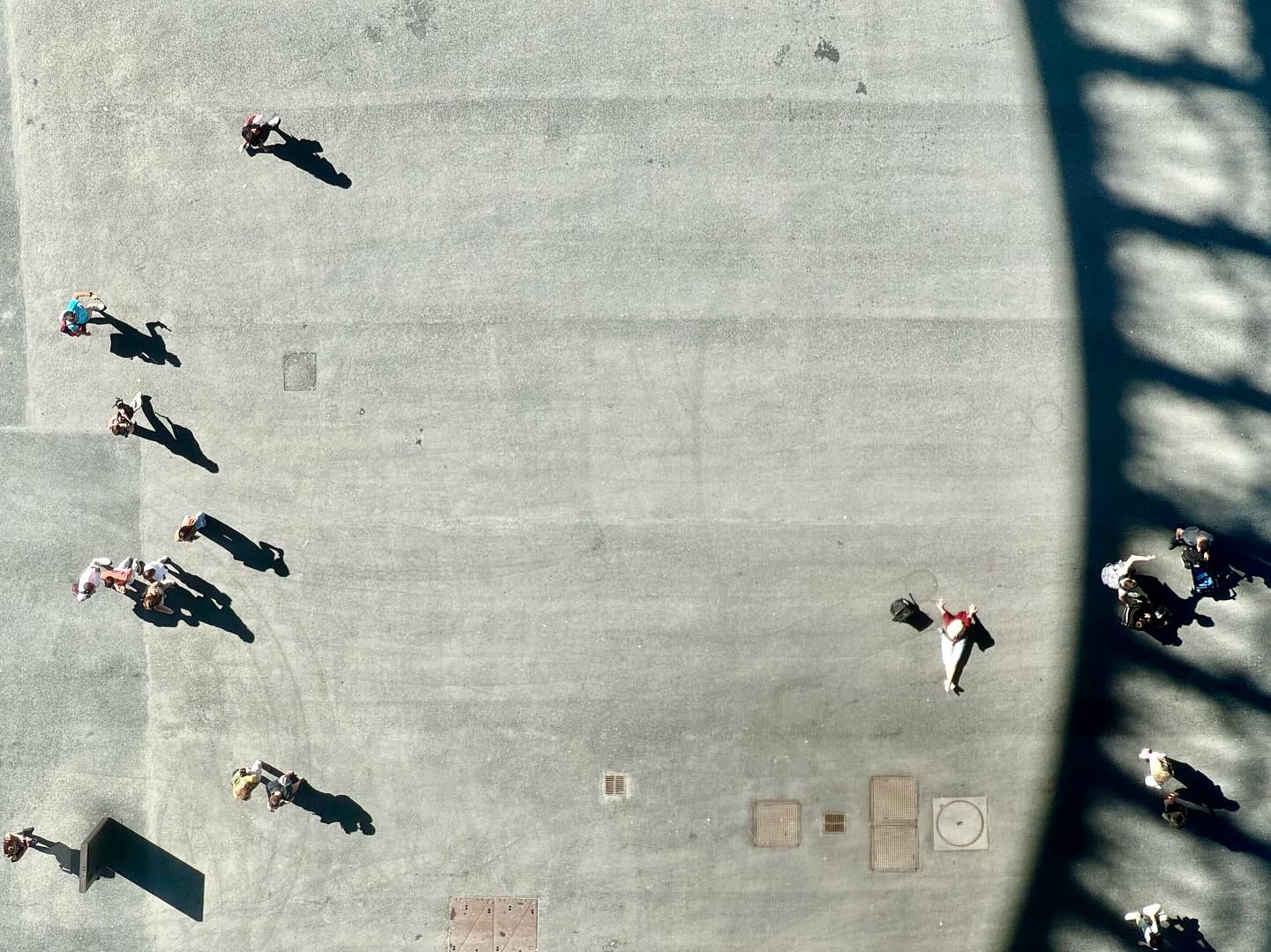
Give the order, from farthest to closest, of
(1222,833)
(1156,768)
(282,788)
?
(1222,833)
(282,788)
(1156,768)

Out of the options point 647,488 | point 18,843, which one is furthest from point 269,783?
point 647,488

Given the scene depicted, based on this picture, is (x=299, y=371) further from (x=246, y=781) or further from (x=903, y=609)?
(x=903, y=609)

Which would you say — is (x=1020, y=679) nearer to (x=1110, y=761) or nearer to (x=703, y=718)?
(x=1110, y=761)

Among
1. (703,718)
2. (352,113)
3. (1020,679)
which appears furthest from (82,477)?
(1020,679)

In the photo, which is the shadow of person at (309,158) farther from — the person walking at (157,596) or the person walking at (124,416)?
the person walking at (157,596)

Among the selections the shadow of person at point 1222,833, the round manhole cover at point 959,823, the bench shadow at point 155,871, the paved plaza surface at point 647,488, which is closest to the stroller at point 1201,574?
the paved plaza surface at point 647,488
